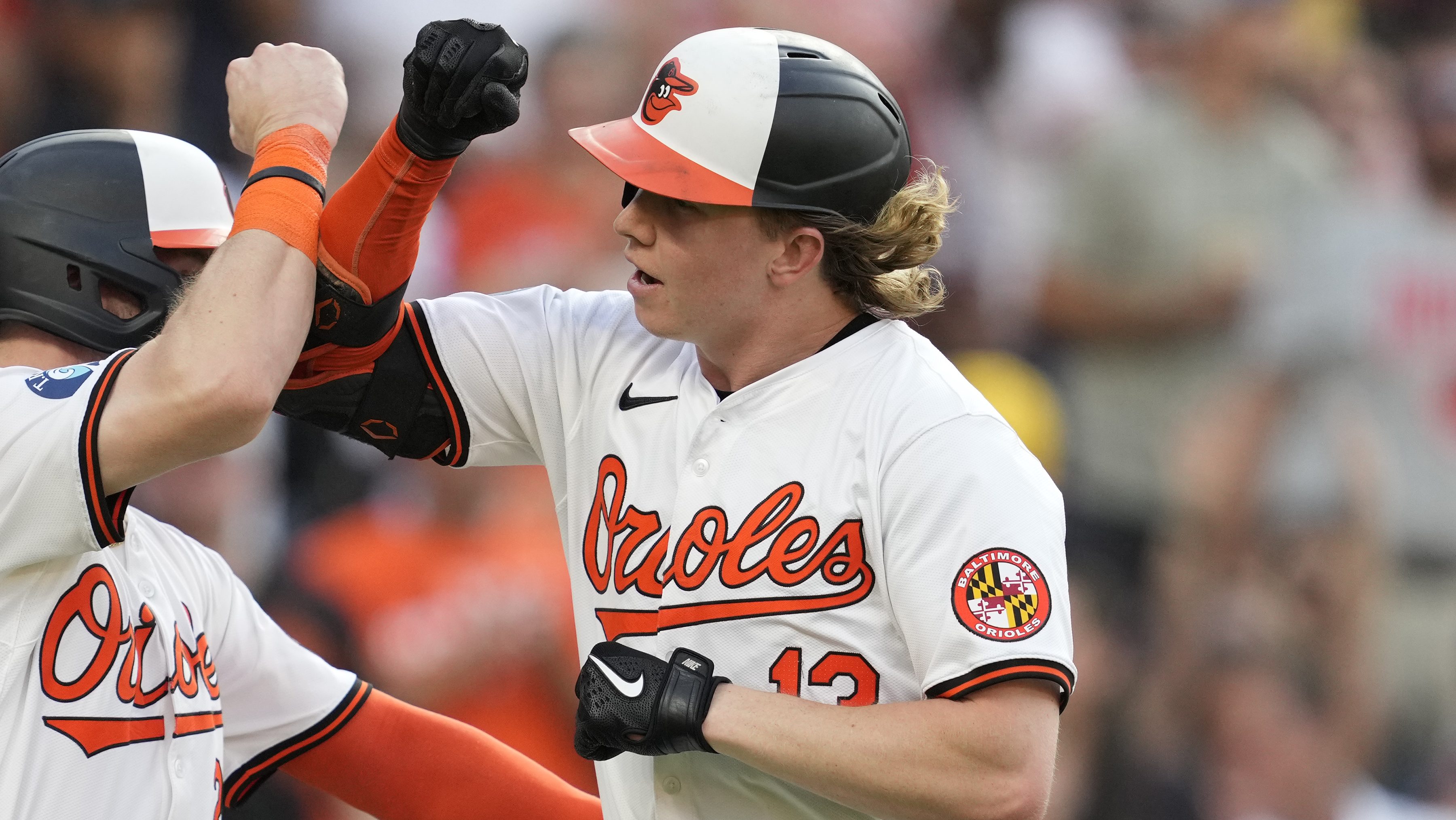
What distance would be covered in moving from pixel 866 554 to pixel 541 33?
4.75 meters

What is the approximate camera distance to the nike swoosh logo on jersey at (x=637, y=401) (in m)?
2.88

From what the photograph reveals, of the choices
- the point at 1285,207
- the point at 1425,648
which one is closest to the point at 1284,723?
the point at 1425,648

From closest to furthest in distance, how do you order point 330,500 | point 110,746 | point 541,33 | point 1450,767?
point 110,746 → point 330,500 → point 541,33 → point 1450,767

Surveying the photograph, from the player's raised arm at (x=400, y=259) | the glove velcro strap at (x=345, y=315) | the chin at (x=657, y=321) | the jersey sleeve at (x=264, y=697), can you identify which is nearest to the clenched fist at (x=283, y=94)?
the player's raised arm at (x=400, y=259)

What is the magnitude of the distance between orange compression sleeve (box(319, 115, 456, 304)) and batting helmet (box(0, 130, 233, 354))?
1.06ft

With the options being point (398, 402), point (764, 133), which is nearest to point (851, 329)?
point (764, 133)

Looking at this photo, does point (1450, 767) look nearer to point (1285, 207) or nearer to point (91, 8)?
point (1285, 207)

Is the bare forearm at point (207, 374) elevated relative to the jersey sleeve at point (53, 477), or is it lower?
elevated

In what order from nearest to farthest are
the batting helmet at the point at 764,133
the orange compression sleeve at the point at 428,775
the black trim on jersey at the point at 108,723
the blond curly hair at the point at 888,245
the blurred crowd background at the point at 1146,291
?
the black trim on jersey at the point at 108,723
the batting helmet at the point at 764,133
the blond curly hair at the point at 888,245
the orange compression sleeve at the point at 428,775
the blurred crowd background at the point at 1146,291

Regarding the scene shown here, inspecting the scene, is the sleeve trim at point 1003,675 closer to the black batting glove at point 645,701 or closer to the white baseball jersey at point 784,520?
the white baseball jersey at point 784,520

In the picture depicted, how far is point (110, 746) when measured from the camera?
2.57 m

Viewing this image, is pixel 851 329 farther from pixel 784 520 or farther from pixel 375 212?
pixel 375 212

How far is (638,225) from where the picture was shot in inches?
109

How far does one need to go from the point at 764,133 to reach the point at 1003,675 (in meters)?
1.01
